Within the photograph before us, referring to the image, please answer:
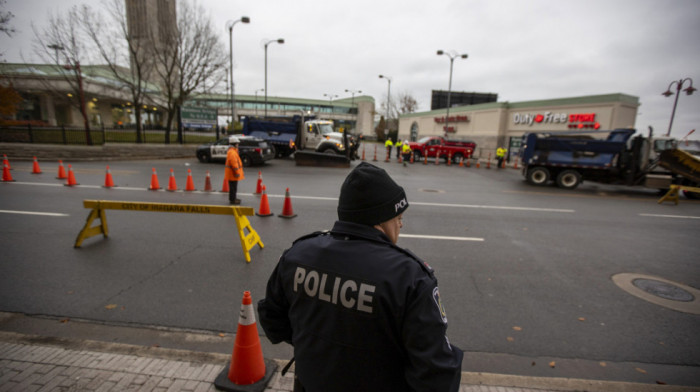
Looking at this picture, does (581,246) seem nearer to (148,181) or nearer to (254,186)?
(254,186)

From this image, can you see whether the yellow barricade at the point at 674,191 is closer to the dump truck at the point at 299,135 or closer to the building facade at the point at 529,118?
the building facade at the point at 529,118

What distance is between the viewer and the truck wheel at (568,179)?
1527 cm

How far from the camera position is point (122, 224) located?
23.0ft

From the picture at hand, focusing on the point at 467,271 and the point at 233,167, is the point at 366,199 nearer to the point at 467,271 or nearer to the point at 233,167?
the point at 467,271

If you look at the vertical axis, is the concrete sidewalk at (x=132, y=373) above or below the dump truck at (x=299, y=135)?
below

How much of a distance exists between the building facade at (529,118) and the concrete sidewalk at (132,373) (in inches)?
1155

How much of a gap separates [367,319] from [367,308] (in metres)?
0.05

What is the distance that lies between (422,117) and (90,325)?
154ft

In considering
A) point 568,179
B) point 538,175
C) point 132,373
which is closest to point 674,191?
point 568,179

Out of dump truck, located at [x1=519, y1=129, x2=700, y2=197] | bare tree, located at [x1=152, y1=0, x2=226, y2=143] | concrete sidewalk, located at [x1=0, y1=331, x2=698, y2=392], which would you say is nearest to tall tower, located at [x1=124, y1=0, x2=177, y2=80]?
bare tree, located at [x1=152, y1=0, x2=226, y2=143]

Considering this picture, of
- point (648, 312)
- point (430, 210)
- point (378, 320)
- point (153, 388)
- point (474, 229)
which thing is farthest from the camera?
point (430, 210)

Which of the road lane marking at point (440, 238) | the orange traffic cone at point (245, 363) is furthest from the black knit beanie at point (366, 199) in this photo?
the road lane marking at point (440, 238)

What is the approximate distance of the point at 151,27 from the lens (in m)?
24.2

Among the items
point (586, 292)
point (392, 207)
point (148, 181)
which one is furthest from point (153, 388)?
point (148, 181)
